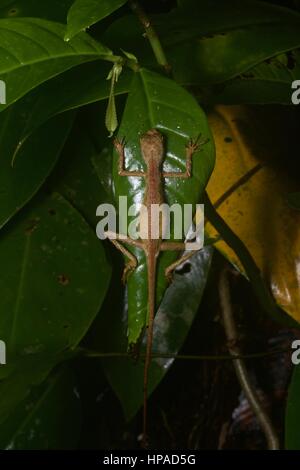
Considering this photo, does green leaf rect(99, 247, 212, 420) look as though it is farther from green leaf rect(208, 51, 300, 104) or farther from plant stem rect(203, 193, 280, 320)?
green leaf rect(208, 51, 300, 104)

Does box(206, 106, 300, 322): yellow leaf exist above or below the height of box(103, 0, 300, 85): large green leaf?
below

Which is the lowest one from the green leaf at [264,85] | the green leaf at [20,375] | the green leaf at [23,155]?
the green leaf at [20,375]

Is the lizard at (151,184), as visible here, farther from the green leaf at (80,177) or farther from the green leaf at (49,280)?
the green leaf at (80,177)

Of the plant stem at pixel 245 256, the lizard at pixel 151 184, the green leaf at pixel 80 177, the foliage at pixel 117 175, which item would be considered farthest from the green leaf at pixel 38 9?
the plant stem at pixel 245 256

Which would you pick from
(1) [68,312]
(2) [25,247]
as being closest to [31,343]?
(1) [68,312]

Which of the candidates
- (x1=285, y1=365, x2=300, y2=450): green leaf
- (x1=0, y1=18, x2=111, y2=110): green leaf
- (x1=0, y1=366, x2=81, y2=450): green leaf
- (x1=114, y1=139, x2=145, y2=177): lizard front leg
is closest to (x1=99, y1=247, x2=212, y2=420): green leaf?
(x1=0, y1=366, x2=81, y2=450): green leaf

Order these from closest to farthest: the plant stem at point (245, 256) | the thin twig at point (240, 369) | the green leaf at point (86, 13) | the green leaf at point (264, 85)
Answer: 1. the green leaf at point (86, 13)
2. the plant stem at point (245, 256)
3. the green leaf at point (264, 85)
4. the thin twig at point (240, 369)

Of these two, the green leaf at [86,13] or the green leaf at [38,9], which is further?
the green leaf at [38,9]
